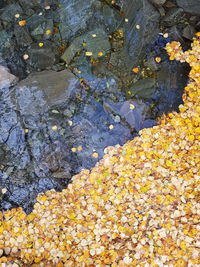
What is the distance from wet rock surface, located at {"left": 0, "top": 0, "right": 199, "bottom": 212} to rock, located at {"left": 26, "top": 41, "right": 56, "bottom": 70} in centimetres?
2

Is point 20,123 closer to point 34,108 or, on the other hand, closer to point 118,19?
point 34,108

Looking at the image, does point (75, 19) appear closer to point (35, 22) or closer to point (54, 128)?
point (35, 22)

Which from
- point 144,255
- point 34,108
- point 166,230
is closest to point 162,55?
point 34,108

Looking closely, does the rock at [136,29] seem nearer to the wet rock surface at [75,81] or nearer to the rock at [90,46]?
the wet rock surface at [75,81]

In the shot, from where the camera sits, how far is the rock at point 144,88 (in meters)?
6.19

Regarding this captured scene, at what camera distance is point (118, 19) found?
6484 millimetres

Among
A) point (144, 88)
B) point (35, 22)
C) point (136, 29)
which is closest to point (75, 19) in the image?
point (35, 22)

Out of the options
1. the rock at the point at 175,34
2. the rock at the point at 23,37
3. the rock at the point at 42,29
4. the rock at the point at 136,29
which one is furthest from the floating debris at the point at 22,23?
the rock at the point at 175,34

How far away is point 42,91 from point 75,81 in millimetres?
687

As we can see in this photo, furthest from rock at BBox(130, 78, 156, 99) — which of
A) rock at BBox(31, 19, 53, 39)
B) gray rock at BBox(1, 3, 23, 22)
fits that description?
gray rock at BBox(1, 3, 23, 22)

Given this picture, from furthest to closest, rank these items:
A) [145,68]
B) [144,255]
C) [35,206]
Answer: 1. [145,68]
2. [35,206]
3. [144,255]

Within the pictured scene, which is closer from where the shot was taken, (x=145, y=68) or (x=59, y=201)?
(x=59, y=201)

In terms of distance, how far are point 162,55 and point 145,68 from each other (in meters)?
0.53

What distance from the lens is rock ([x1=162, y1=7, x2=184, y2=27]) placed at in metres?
6.61
